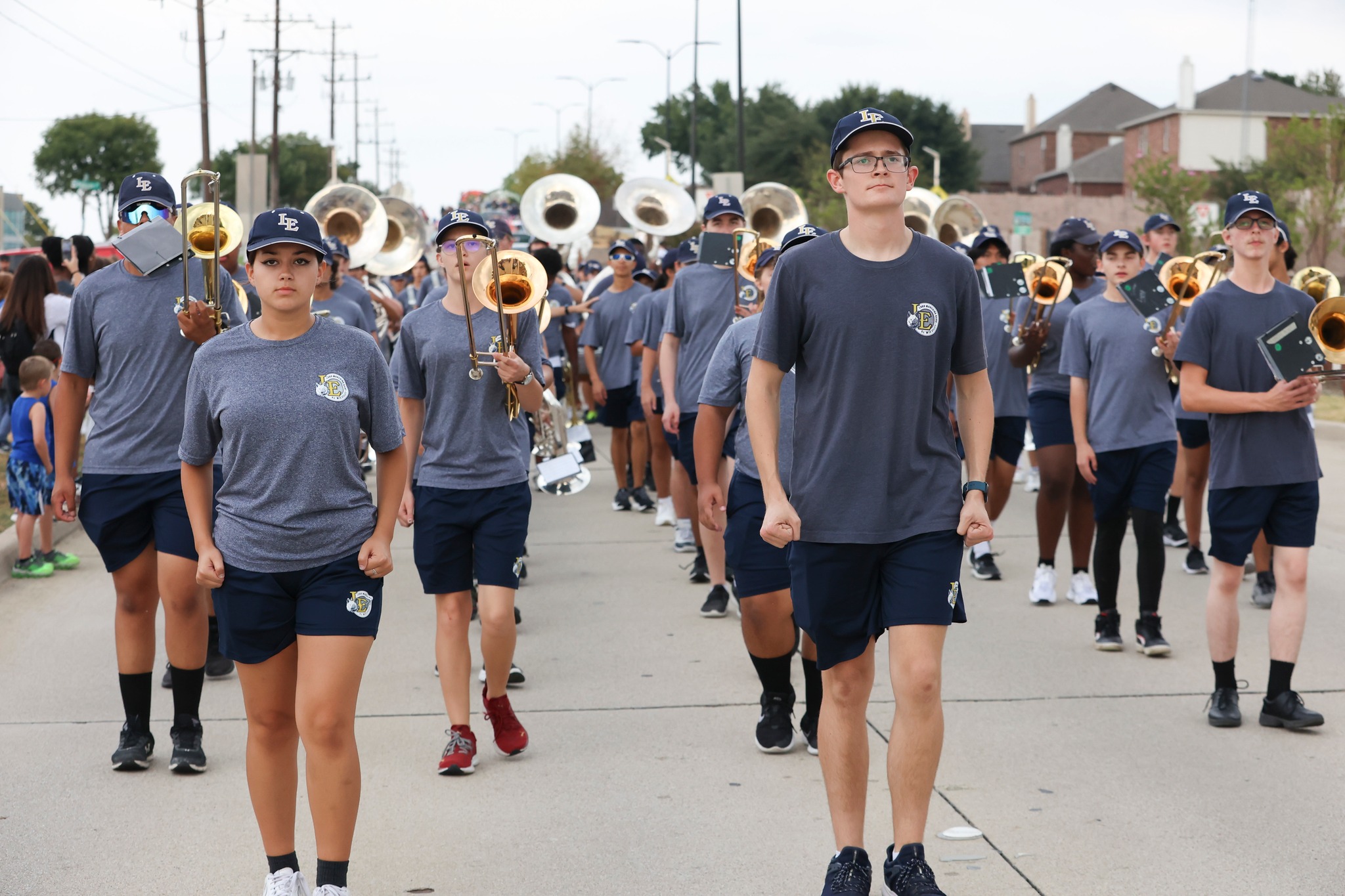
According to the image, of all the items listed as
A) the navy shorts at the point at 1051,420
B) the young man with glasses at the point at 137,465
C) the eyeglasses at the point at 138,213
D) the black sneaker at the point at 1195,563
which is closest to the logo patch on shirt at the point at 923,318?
the young man with glasses at the point at 137,465

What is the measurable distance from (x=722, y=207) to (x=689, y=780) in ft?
11.5

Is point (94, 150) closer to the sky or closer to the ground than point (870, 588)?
closer to the sky

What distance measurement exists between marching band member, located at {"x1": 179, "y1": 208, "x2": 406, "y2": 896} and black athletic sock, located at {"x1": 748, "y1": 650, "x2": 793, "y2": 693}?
199 centimetres

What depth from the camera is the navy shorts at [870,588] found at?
12.9 feet

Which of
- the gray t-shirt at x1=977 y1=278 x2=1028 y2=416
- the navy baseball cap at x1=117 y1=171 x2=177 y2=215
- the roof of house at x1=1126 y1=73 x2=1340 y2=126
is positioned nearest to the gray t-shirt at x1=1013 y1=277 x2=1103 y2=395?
the gray t-shirt at x1=977 y1=278 x2=1028 y2=416

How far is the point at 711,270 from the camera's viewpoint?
8.26 meters

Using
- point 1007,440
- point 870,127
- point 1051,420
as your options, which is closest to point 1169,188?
point 1007,440

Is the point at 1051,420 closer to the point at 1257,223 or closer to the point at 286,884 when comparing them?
the point at 1257,223

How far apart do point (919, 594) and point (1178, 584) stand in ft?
18.2

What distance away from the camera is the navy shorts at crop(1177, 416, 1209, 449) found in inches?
361

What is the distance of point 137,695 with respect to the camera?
5.59 meters

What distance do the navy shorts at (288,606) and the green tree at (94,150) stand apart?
80.5 meters

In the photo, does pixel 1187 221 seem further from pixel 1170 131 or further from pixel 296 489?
pixel 1170 131

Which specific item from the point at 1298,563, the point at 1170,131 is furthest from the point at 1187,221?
the point at 1170,131
